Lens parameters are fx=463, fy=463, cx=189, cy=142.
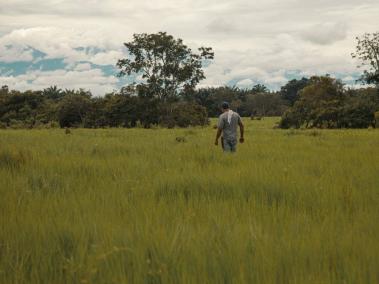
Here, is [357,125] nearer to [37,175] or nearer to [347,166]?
[347,166]

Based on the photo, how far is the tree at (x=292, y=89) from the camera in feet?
409

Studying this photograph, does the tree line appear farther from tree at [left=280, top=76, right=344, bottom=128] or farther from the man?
the man

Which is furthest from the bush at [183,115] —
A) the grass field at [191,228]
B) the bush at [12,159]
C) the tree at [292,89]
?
the tree at [292,89]

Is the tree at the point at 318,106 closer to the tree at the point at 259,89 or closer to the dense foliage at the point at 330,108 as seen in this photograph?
the dense foliage at the point at 330,108

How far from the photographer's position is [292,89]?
12619 cm

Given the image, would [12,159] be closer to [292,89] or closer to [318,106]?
[318,106]

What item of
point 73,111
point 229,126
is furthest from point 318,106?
point 229,126

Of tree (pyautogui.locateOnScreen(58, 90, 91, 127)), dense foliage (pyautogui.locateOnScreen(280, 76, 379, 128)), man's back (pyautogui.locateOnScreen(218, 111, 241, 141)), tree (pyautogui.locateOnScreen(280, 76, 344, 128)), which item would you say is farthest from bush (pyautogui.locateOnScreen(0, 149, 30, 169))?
tree (pyautogui.locateOnScreen(58, 90, 91, 127))

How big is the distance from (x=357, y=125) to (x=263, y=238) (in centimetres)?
4720

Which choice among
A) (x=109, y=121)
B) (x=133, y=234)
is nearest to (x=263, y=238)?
(x=133, y=234)

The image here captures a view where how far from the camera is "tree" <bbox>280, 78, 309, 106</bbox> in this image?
125 meters

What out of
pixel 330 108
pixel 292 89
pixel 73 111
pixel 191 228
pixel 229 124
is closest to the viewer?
pixel 191 228

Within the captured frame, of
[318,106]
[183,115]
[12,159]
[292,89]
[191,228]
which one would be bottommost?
[191,228]

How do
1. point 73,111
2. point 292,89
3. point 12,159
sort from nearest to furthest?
point 12,159 → point 73,111 → point 292,89
